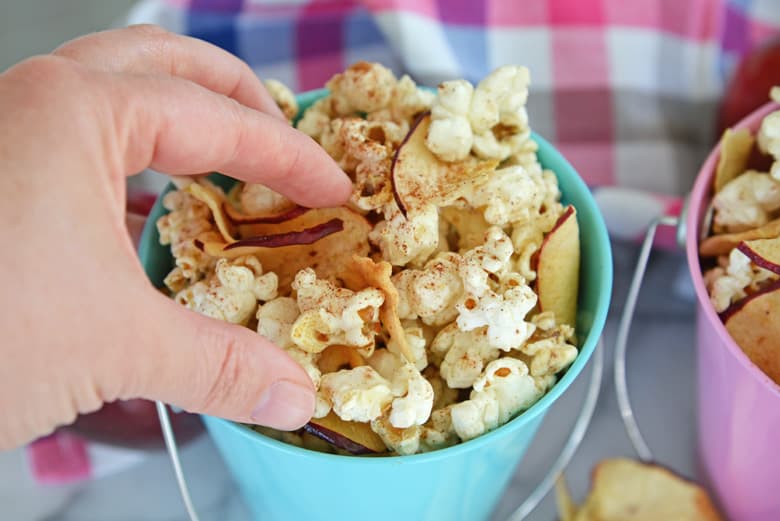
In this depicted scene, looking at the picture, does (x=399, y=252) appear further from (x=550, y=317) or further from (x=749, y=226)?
(x=749, y=226)

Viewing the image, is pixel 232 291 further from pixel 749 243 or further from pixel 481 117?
pixel 749 243

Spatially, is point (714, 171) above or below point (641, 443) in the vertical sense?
above

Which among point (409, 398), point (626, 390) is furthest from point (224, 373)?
point (626, 390)

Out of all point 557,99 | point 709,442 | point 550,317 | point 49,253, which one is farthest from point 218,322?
point 557,99

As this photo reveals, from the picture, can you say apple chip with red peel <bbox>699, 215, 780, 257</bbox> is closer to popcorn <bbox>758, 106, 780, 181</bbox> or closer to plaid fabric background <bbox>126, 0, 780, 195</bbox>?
popcorn <bbox>758, 106, 780, 181</bbox>

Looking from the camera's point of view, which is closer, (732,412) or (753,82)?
(732,412)

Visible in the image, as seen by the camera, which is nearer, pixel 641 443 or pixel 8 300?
pixel 8 300

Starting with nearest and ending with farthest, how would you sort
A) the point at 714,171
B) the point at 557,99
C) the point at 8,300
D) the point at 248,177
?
1. the point at 8,300
2. the point at 248,177
3. the point at 714,171
4. the point at 557,99
